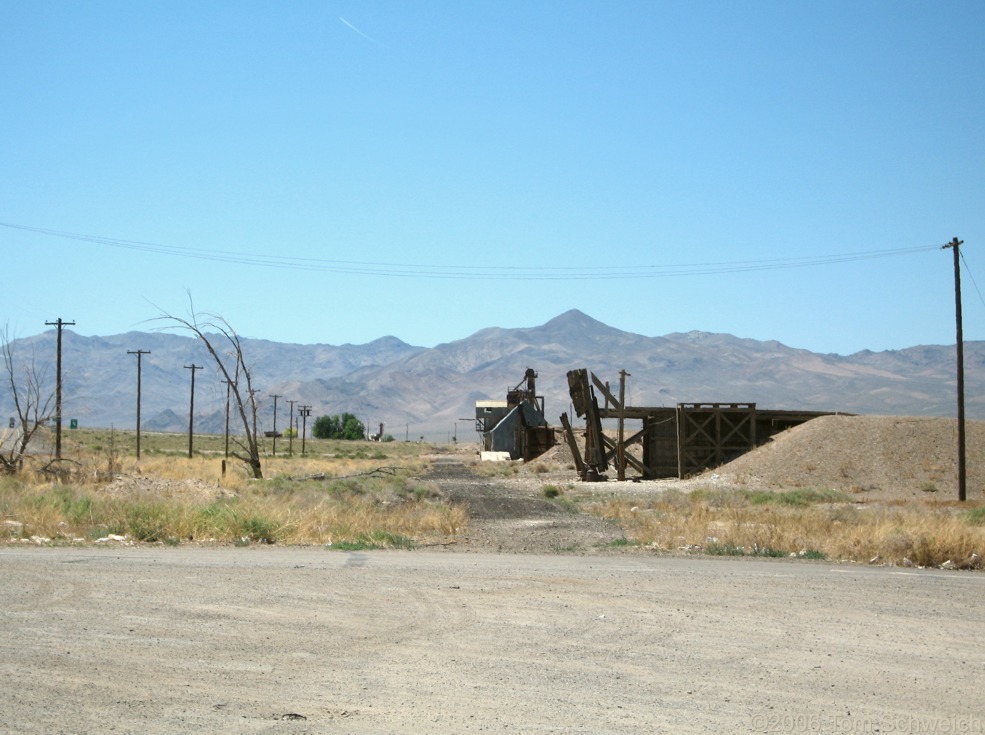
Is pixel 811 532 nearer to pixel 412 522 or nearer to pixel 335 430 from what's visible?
pixel 412 522

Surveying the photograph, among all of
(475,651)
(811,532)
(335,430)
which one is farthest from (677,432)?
(335,430)

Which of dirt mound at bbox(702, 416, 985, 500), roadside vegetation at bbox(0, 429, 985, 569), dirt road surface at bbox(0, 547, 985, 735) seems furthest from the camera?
dirt mound at bbox(702, 416, 985, 500)

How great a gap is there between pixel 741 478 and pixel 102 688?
112 ft

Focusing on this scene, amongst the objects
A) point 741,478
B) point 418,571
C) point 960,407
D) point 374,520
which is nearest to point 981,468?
point 960,407

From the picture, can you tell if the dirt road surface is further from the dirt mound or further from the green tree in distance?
the green tree in distance

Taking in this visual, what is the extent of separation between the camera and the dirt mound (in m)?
37.2

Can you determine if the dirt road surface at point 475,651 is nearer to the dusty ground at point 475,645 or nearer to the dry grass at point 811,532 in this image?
the dusty ground at point 475,645

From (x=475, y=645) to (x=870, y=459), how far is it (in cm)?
3385

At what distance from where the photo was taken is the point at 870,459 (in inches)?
1564

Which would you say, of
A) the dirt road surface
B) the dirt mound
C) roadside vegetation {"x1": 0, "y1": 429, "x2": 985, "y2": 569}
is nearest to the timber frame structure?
the dirt mound

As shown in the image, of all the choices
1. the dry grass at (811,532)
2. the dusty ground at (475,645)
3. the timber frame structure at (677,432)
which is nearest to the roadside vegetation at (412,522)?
the dry grass at (811,532)

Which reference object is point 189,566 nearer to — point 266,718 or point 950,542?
point 266,718

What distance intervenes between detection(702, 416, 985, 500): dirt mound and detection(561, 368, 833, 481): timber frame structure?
1.63 m

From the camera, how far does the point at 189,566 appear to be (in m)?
14.3
